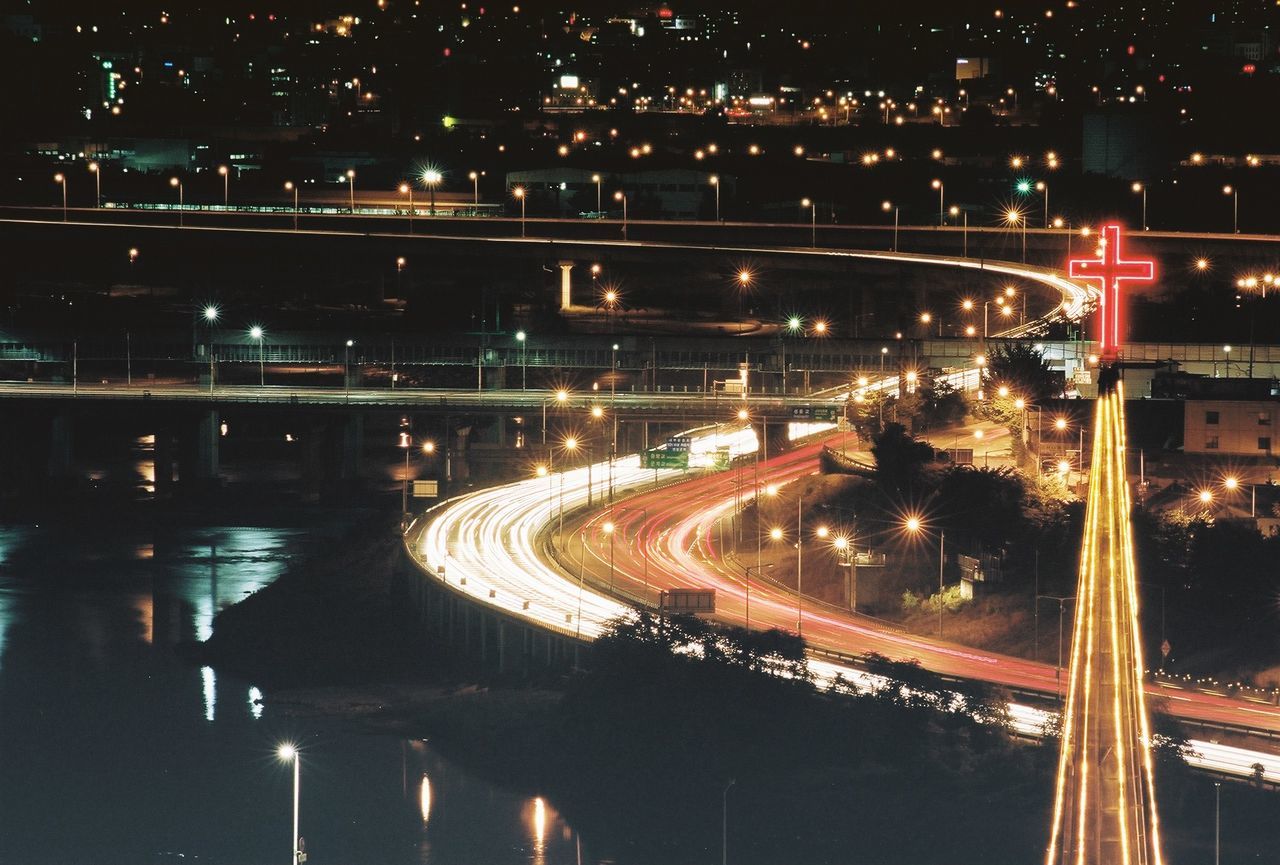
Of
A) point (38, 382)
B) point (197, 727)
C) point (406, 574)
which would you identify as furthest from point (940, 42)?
point (197, 727)

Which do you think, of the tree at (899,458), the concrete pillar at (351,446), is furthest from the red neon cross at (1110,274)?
the concrete pillar at (351,446)

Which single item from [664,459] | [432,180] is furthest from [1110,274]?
[432,180]

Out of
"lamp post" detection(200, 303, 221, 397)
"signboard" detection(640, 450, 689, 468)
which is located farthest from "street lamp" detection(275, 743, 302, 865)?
"lamp post" detection(200, 303, 221, 397)

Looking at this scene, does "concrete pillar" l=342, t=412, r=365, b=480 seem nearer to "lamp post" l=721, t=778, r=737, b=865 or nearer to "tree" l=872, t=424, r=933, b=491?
"tree" l=872, t=424, r=933, b=491

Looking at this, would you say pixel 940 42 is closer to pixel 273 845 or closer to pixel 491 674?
pixel 491 674

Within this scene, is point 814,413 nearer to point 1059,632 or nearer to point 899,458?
point 899,458

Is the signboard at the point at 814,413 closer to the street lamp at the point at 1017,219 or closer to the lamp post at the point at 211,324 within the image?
the lamp post at the point at 211,324
